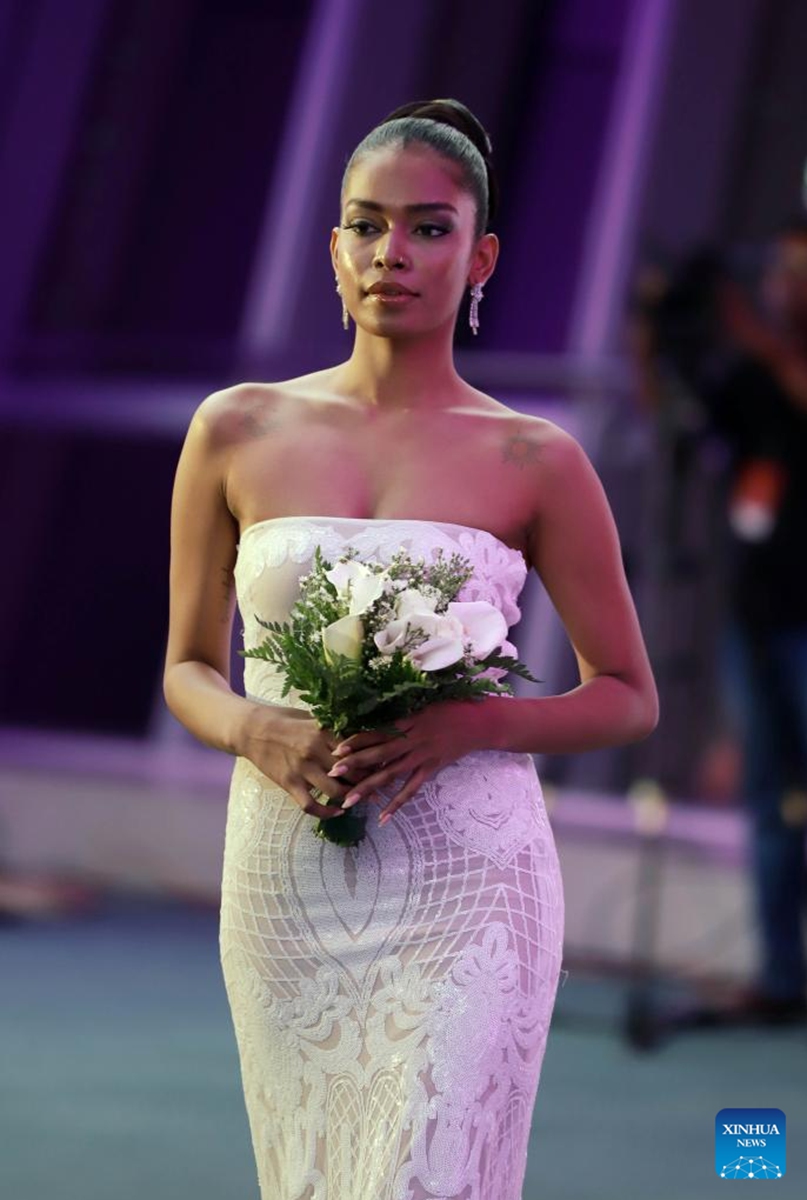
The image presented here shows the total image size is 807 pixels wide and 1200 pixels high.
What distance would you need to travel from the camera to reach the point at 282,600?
2.67 m

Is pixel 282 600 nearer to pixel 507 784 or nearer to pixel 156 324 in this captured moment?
pixel 507 784

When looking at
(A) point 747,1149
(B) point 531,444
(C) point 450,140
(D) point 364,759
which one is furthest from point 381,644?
(A) point 747,1149

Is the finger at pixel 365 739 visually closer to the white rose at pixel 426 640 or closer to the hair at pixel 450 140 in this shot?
the white rose at pixel 426 640

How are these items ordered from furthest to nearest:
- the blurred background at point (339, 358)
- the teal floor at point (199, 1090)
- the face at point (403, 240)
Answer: the blurred background at point (339, 358) → the teal floor at point (199, 1090) → the face at point (403, 240)

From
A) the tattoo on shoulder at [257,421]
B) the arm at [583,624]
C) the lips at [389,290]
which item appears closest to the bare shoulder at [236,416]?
the tattoo on shoulder at [257,421]

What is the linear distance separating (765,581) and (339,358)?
3.36m

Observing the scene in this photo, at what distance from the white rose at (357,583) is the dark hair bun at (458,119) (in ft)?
2.09

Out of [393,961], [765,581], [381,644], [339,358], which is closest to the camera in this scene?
[381,644]

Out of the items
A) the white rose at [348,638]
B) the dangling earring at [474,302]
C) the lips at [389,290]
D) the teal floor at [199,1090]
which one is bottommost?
the teal floor at [199,1090]

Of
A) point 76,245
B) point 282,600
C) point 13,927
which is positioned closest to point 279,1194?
point 282,600

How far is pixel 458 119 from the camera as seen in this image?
280cm

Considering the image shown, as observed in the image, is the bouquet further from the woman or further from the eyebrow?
the eyebrow

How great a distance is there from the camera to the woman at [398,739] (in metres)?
2.53

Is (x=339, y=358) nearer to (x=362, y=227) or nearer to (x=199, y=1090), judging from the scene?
(x=199, y=1090)
